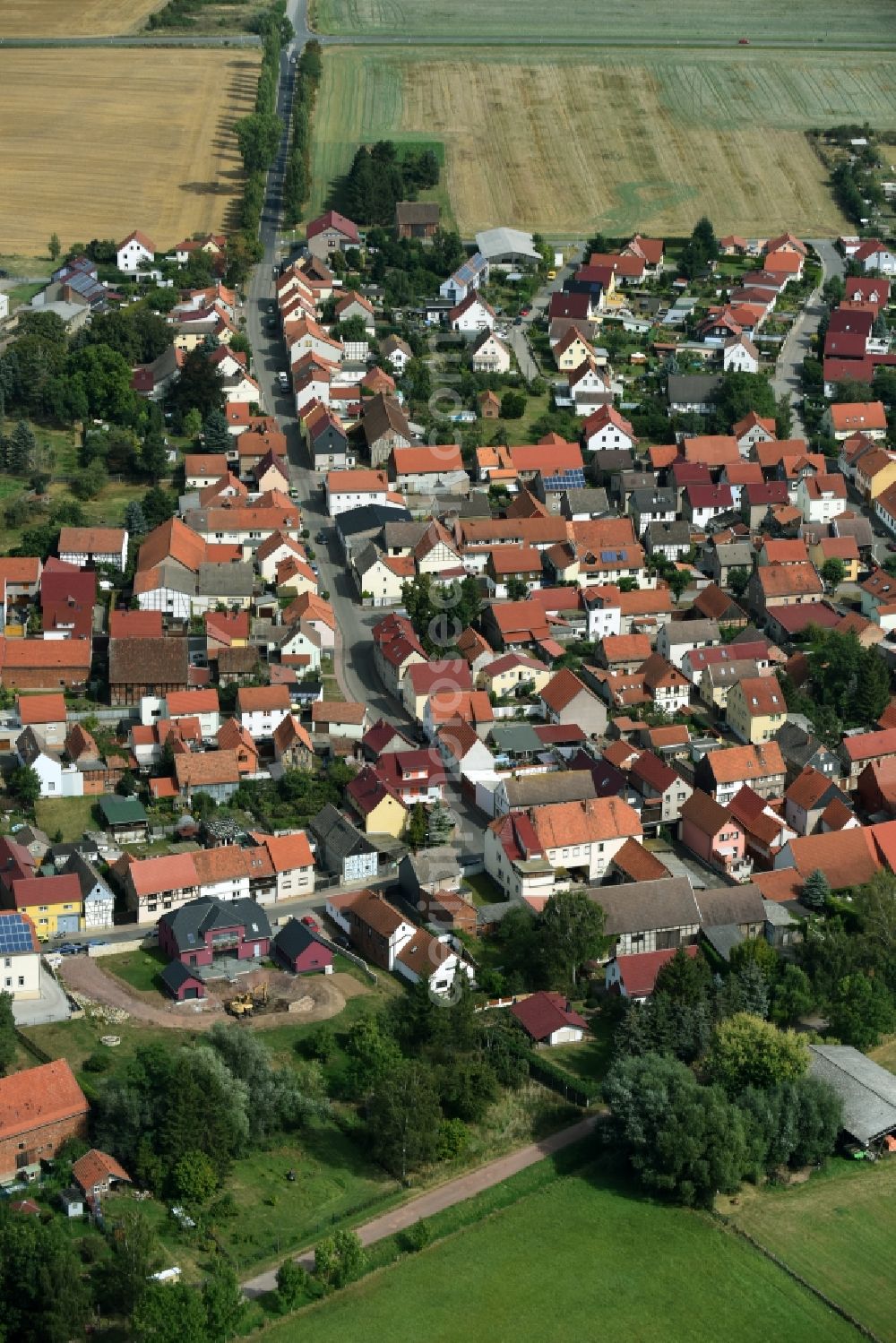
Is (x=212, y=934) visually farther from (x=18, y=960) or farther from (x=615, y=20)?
(x=615, y=20)

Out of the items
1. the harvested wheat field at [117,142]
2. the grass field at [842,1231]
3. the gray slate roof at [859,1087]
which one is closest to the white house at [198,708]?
the gray slate roof at [859,1087]

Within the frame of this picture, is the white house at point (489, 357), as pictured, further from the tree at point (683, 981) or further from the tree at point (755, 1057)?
the tree at point (755, 1057)

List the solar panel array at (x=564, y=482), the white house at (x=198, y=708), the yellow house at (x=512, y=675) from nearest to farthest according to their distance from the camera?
the white house at (x=198, y=708) < the yellow house at (x=512, y=675) < the solar panel array at (x=564, y=482)

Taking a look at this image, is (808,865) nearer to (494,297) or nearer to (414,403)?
(414,403)

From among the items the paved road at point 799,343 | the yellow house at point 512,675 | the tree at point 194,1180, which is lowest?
the paved road at point 799,343

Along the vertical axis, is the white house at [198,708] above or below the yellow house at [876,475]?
above

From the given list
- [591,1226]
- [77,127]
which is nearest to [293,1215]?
[591,1226]
